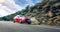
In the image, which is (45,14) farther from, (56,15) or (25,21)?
(25,21)

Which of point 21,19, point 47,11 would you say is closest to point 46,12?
point 47,11

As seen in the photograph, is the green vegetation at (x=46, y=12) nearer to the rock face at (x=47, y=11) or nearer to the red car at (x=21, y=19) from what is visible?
the rock face at (x=47, y=11)

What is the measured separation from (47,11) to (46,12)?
4.3 inches

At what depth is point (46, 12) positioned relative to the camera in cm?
1656

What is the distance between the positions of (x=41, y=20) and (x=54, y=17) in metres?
0.95

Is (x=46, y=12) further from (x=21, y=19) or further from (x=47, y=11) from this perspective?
(x=21, y=19)

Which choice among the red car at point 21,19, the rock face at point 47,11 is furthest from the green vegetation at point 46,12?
the red car at point 21,19

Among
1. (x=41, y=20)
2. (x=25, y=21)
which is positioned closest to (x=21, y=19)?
(x=25, y=21)

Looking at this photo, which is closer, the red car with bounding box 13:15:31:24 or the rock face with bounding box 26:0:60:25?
the red car with bounding box 13:15:31:24

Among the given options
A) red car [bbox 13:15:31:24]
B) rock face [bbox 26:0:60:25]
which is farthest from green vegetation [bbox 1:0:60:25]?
red car [bbox 13:15:31:24]

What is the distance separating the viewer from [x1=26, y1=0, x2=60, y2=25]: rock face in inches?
615

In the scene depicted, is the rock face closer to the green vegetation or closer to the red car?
the green vegetation

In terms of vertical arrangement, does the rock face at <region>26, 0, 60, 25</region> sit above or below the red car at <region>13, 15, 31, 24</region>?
above

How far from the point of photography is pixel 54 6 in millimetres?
15758
